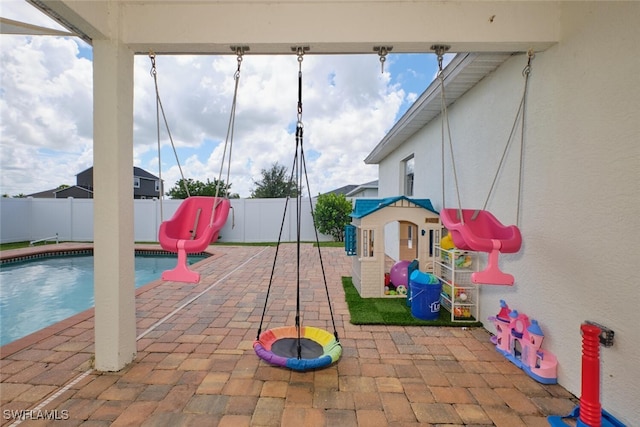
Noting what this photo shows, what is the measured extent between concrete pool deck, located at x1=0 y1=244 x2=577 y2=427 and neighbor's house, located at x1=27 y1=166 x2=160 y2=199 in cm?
2387

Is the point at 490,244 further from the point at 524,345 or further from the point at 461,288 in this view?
the point at 461,288

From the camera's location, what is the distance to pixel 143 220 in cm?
1233

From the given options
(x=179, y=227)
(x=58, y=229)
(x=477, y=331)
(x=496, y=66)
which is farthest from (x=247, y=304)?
(x=58, y=229)

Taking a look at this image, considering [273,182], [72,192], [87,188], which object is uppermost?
[273,182]

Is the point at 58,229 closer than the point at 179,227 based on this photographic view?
No

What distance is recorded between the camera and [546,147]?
8.25 feet

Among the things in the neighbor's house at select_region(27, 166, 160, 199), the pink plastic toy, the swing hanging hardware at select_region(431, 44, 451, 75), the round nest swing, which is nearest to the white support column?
the round nest swing

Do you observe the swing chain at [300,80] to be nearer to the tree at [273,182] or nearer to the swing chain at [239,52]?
the swing chain at [239,52]

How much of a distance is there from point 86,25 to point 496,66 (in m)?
3.90

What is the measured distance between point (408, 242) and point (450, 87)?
4.19m

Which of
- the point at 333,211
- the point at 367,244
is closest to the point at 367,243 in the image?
the point at 367,244

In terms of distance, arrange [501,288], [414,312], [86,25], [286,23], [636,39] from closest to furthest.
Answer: [636,39], [86,25], [286,23], [501,288], [414,312]

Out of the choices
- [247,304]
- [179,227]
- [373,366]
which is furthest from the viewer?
[247,304]

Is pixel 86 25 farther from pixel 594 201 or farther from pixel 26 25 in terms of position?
pixel 594 201
